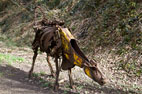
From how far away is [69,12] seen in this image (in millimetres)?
13758

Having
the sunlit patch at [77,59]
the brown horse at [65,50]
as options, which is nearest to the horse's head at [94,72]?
the brown horse at [65,50]

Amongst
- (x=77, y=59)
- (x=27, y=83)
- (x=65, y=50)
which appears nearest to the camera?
(x=77, y=59)

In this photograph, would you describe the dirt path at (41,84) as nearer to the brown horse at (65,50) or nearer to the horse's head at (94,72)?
the brown horse at (65,50)

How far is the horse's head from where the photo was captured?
420 centimetres

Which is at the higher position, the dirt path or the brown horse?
the brown horse

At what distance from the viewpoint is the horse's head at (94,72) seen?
4.20 meters

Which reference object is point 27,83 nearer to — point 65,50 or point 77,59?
point 65,50

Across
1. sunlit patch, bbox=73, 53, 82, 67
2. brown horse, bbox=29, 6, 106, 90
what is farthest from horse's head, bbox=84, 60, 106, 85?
sunlit patch, bbox=73, 53, 82, 67

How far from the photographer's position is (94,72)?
169 inches

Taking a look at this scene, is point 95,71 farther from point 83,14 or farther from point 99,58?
point 83,14

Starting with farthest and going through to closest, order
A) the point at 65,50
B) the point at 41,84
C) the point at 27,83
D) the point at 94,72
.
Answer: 1. the point at 27,83
2. the point at 41,84
3. the point at 65,50
4. the point at 94,72

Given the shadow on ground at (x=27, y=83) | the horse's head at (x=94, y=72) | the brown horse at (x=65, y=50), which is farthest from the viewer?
the shadow on ground at (x=27, y=83)

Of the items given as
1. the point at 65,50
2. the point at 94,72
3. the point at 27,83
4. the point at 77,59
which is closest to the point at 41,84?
the point at 27,83

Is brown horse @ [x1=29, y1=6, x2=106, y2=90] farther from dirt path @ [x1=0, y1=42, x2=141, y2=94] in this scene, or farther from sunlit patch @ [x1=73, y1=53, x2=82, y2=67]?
dirt path @ [x1=0, y1=42, x2=141, y2=94]
